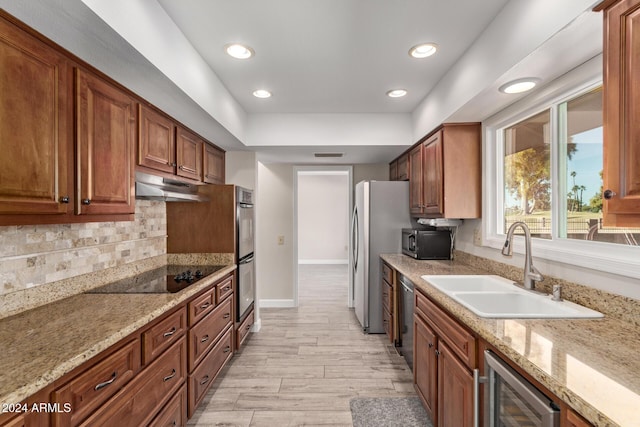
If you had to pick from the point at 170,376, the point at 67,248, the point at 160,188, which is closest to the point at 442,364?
the point at 170,376

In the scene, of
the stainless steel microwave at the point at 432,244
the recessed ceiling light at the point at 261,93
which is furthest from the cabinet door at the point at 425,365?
the recessed ceiling light at the point at 261,93

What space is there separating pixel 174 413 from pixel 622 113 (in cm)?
247

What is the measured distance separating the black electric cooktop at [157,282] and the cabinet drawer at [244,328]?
29.1 inches

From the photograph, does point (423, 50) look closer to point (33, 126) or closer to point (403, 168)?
point (403, 168)

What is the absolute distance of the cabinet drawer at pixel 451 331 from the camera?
4.62 ft

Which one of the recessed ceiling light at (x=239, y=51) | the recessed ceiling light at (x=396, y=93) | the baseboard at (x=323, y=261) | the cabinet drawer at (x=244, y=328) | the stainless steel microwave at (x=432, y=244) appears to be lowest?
the baseboard at (x=323, y=261)

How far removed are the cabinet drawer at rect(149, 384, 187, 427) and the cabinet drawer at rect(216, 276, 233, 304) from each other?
73 centimetres

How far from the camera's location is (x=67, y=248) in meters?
1.74

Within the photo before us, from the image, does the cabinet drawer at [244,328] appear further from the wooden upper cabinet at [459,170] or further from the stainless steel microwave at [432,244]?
the wooden upper cabinet at [459,170]

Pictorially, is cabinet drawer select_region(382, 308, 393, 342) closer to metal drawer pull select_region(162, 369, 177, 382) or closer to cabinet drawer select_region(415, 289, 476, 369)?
cabinet drawer select_region(415, 289, 476, 369)

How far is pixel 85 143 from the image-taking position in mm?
1479

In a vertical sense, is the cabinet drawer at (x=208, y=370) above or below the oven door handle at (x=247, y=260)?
below

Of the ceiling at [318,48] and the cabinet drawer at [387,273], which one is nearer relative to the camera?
the ceiling at [318,48]

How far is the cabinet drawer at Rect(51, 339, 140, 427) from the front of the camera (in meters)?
1.01
